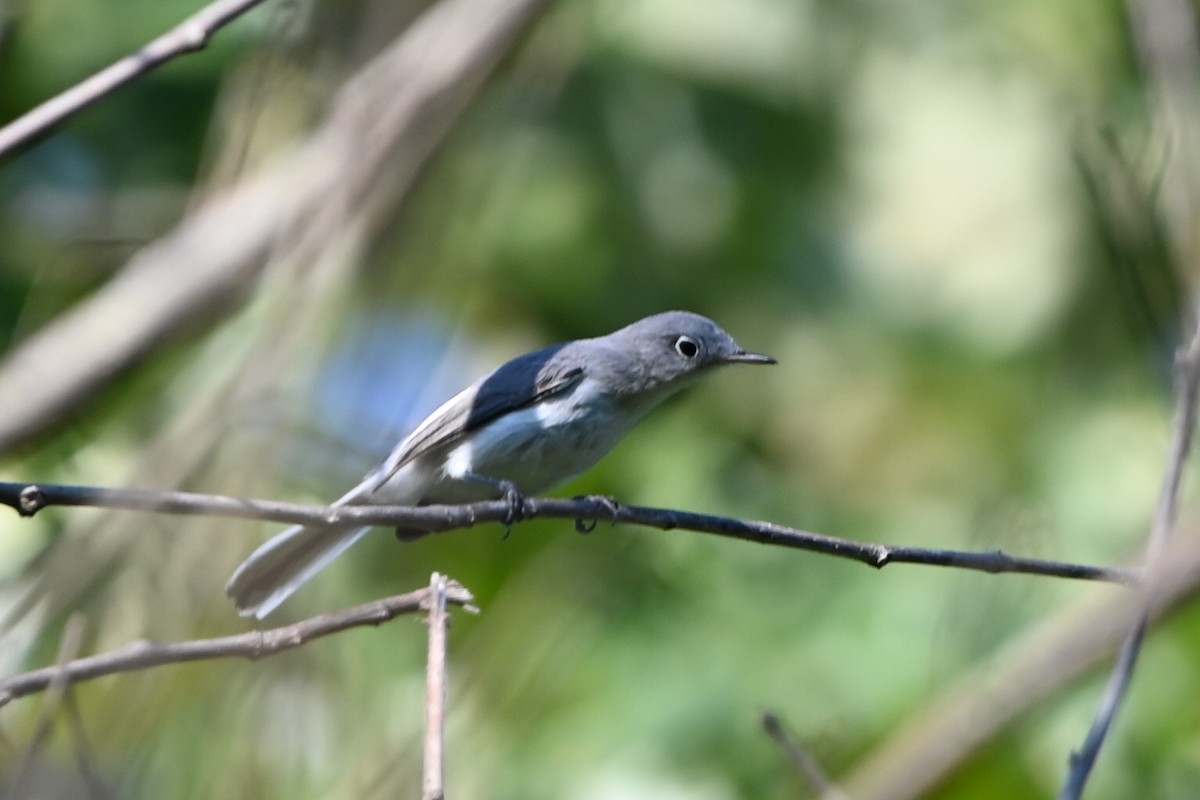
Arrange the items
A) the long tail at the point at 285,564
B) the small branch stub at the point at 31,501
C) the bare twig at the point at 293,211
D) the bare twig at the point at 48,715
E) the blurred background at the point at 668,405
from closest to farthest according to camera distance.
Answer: the bare twig at the point at 48,715 < the small branch stub at the point at 31,501 < the blurred background at the point at 668,405 < the bare twig at the point at 293,211 < the long tail at the point at 285,564

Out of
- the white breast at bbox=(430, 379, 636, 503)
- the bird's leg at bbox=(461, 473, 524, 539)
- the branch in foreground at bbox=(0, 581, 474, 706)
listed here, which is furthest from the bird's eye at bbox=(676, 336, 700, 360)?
the branch in foreground at bbox=(0, 581, 474, 706)

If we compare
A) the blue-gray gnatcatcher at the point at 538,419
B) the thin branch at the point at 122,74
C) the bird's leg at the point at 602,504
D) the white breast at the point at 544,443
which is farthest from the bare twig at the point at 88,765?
the white breast at the point at 544,443

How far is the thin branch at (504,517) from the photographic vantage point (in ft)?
5.45

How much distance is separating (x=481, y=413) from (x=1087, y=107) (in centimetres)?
277

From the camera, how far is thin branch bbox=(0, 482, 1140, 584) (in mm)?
1660

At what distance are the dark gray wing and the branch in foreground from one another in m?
1.74

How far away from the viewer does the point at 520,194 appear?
17.1 ft

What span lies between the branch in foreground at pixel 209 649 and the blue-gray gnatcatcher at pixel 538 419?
1.56 m

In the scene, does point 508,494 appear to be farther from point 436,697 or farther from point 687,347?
point 436,697

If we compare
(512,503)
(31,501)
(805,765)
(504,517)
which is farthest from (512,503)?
(31,501)

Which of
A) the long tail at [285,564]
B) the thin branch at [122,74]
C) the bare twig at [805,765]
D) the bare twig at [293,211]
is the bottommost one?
the bare twig at [805,765]

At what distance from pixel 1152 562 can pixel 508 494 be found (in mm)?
1695

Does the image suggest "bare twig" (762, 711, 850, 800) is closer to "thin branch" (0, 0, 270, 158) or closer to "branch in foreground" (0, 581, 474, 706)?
"branch in foreground" (0, 581, 474, 706)

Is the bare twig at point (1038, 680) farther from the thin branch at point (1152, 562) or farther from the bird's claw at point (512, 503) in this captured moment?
the bird's claw at point (512, 503)
